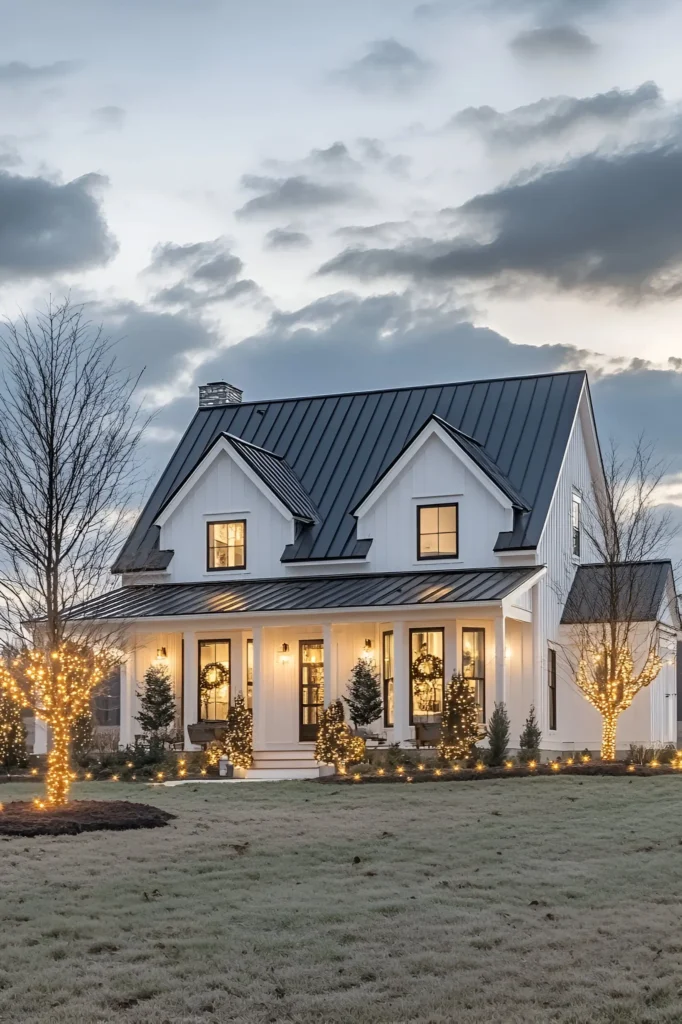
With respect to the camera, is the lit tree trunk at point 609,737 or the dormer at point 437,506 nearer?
the lit tree trunk at point 609,737

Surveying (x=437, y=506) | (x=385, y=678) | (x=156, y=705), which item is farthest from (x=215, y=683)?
(x=437, y=506)

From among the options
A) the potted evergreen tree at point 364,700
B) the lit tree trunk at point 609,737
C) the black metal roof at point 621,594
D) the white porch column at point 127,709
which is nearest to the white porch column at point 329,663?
the potted evergreen tree at point 364,700

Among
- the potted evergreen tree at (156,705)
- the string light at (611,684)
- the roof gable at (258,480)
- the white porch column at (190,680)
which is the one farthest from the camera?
the roof gable at (258,480)

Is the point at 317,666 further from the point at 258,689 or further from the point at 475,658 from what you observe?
the point at 475,658

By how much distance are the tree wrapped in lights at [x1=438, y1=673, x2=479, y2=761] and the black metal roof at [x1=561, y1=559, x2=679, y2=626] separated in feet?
13.5

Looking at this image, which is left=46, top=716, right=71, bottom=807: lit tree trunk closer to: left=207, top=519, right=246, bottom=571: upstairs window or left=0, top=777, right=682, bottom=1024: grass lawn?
left=0, top=777, right=682, bottom=1024: grass lawn

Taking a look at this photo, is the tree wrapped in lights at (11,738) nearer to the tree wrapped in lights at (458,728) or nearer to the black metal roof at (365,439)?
the black metal roof at (365,439)

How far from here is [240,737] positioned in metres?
24.5

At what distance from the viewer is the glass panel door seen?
27719 mm

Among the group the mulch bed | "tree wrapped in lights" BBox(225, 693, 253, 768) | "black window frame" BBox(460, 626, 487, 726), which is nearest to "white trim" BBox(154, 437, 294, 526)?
"black window frame" BBox(460, 626, 487, 726)

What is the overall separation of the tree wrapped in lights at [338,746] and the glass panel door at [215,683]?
4.67 meters

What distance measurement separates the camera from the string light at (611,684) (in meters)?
23.4

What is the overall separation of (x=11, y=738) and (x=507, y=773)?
1068 cm

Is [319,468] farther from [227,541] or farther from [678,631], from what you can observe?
[678,631]
